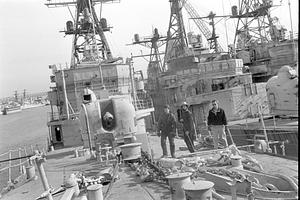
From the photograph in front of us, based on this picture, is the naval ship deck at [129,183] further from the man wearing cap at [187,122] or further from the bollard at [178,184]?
the man wearing cap at [187,122]

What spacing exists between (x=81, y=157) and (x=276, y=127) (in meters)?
8.23

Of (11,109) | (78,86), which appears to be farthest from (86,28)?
(11,109)

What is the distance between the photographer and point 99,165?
10172 mm

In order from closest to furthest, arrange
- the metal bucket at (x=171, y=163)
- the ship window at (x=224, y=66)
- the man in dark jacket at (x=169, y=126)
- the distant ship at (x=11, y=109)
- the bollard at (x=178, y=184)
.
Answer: the bollard at (x=178, y=184)
the metal bucket at (x=171, y=163)
the man in dark jacket at (x=169, y=126)
the ship window at (x=224, y=66)
the distant ship at (x=11, y=109)

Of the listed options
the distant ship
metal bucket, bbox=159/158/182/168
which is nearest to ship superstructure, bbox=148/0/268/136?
metal bucket, bbox=159/158/182/168

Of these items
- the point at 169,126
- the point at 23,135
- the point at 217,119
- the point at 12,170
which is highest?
the point at 217,119

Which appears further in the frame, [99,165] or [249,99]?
[249,99]

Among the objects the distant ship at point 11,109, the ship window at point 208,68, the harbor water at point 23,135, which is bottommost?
the distant ship at point 11,109

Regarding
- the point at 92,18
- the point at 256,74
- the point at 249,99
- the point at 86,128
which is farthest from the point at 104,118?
the point at 256,74

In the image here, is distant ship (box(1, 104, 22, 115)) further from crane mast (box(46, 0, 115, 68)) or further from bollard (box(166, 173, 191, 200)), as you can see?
bollard (box(166, 173, 191, 200))

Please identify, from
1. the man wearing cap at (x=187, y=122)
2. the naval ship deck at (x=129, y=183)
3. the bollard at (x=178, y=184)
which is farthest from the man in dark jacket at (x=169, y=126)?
the bollard at (x=178, y=184)

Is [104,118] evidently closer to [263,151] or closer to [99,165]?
[99,165]

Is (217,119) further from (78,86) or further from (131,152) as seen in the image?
(78,86)

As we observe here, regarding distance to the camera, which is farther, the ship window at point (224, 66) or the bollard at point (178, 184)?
the ship window at point (224, 66)
